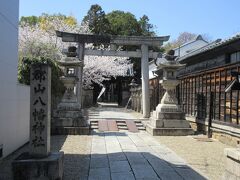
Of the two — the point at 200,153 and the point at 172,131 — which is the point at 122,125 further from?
the point at 200,153

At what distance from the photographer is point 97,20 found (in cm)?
4141

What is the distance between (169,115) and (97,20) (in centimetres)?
2778

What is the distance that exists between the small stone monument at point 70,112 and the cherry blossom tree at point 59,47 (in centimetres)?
1001

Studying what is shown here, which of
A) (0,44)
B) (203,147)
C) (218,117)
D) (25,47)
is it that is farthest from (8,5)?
(25,47)

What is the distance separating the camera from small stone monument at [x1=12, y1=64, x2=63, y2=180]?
669 centimetres

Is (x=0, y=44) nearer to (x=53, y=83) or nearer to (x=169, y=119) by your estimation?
(x=169, y=119)

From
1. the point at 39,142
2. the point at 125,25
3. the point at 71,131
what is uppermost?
the point at 125,25

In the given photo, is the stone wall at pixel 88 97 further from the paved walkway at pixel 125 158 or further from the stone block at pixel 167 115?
the paved walkway at pixel 125 158

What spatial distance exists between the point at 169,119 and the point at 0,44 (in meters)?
8.58

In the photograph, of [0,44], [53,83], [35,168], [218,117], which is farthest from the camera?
[53,83]

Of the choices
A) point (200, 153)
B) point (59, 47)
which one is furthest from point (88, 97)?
point (200, 153)

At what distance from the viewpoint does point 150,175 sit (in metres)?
7.79

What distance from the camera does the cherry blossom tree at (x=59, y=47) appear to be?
86.8 ft

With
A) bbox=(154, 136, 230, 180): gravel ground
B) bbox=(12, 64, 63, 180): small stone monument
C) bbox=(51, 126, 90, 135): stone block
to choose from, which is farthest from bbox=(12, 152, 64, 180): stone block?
bbox=(51, 126, 90, 135): stone block
